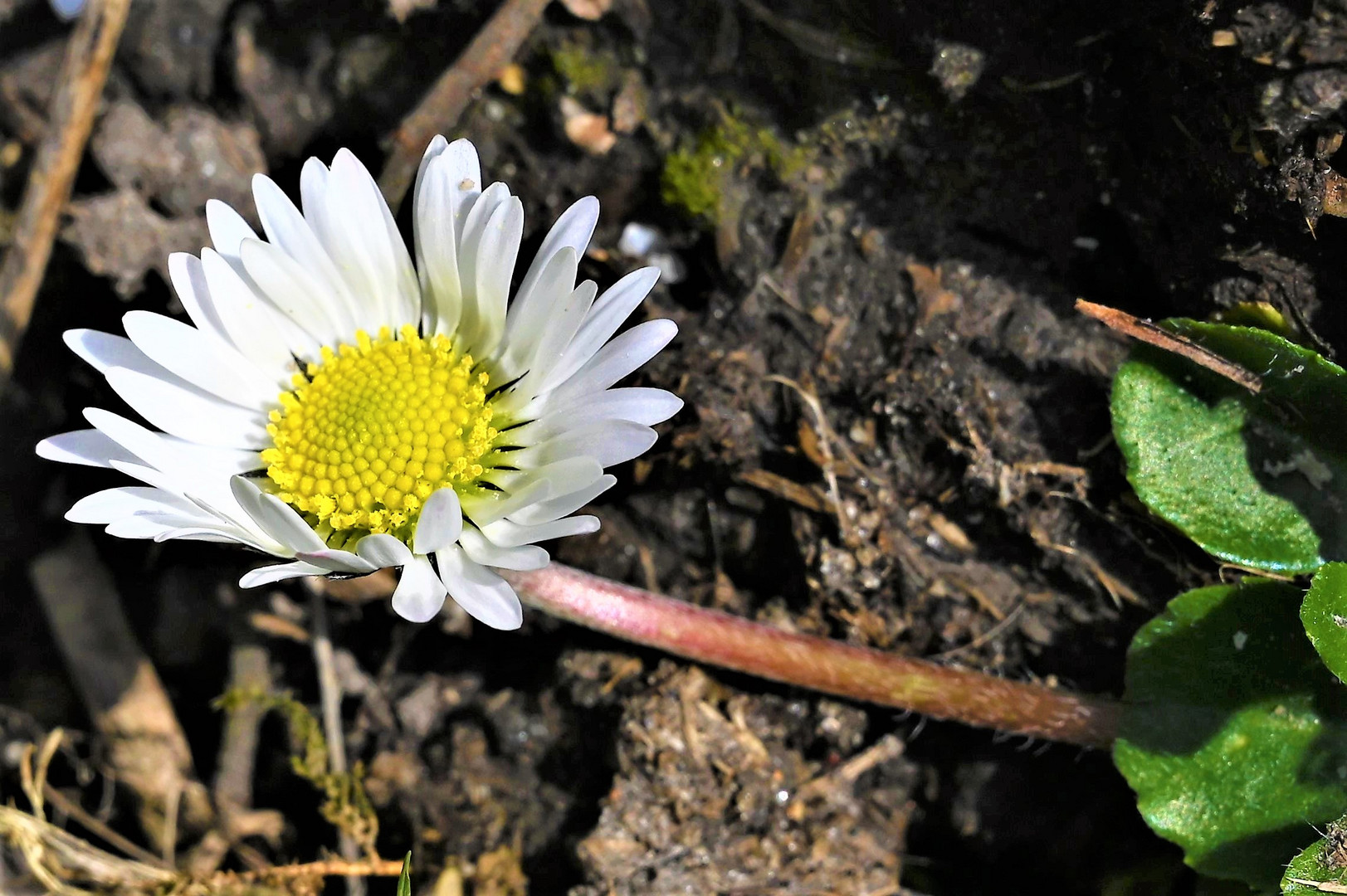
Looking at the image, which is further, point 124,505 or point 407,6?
point 407,6

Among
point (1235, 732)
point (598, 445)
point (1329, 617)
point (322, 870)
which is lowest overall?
point (1235, 732)

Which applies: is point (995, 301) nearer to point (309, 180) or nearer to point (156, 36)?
point (309, 180)

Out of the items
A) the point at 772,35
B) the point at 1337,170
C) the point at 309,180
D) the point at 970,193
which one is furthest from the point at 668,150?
the point at 1337,170

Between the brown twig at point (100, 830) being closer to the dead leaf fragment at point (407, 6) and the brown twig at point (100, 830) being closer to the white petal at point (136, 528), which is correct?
the white petal at point (136, 528)

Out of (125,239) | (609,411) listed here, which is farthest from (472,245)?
(125,239)

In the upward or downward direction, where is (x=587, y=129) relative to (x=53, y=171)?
downward

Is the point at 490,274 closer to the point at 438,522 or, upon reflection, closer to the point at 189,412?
the point at 438,522

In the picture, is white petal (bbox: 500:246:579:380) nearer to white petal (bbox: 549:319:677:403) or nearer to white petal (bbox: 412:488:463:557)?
white petal (bbox: 549:319:677:403)
